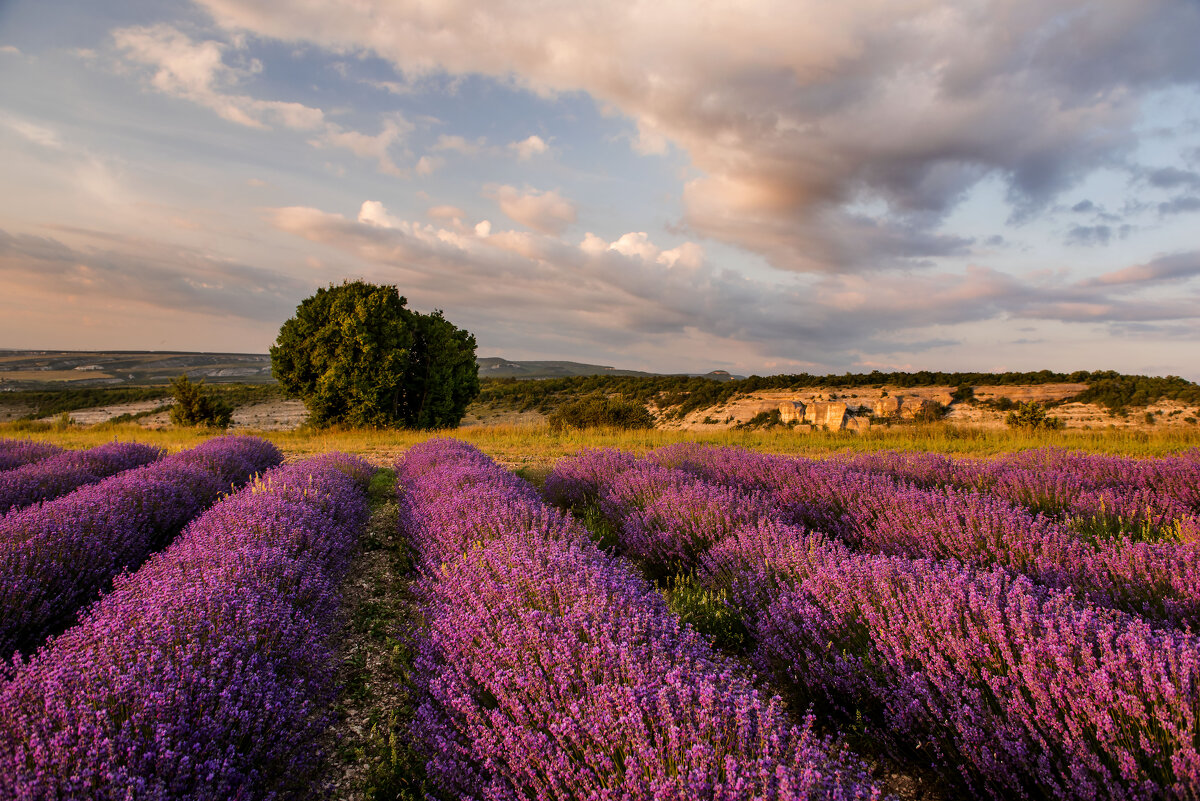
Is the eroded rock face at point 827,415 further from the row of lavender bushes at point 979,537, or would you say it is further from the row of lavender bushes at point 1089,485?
the row of lavender bushes at point 979,537

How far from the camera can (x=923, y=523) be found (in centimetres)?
366

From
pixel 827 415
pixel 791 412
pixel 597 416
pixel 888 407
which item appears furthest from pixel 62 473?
pixel 888 407

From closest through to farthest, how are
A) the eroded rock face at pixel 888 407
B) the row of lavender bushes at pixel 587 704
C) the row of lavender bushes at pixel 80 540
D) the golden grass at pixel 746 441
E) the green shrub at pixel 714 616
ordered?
the row of lavender bushes at pixel 587 704 < the row of lavender bushes at pixel 80 540 < the green shrub at pixel 714 616 < the golden grass at pixel 746 441 < the eroded rock face at pixel 888 407

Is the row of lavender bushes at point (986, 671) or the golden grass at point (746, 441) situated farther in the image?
the golden grass at point (746, 441)

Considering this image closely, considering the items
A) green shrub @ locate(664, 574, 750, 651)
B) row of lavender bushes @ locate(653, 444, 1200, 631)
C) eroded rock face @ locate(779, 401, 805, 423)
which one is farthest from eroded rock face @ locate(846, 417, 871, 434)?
green shrub @ locate(664, 574, 750, 651)

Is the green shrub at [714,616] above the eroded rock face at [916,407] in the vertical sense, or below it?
below

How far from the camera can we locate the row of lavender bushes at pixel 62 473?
4879 mm

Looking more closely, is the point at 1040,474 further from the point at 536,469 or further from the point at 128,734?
the point at 128,734

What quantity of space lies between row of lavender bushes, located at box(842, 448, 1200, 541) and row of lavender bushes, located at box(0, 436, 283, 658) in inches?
236

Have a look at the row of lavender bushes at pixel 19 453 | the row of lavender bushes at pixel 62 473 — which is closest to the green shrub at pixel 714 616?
the row of lavender bushes at pixel 62 473

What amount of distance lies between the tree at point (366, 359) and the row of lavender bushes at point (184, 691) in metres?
14.1

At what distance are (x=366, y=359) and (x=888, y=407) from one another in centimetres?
1822

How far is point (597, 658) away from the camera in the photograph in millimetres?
1780

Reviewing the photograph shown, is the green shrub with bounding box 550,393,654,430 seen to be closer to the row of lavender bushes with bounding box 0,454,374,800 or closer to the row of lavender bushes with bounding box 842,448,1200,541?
the row of lavender bushes with bounding box 842,448,1200,541
